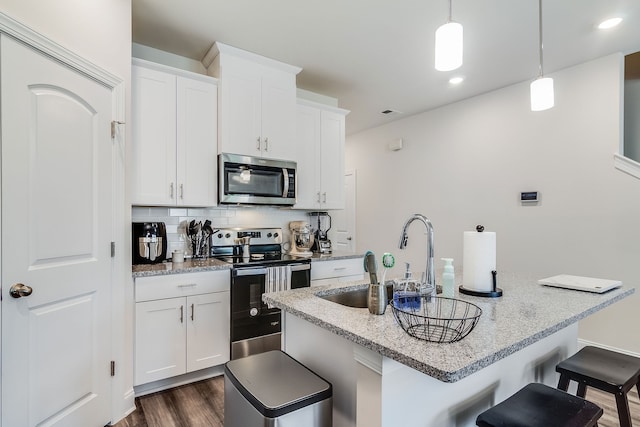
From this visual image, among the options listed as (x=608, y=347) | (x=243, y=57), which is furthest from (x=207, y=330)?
(x=608, y=347)

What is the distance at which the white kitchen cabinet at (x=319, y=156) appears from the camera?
11.5ft

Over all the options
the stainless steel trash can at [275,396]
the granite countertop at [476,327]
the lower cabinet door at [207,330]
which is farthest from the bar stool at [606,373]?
the lower cabinet door at [207,330]

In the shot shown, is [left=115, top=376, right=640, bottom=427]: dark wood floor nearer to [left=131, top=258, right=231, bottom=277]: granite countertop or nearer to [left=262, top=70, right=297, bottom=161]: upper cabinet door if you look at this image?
[left=131, top=258, right=231, bottom=277]: granite countertop

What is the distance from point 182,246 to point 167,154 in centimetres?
83

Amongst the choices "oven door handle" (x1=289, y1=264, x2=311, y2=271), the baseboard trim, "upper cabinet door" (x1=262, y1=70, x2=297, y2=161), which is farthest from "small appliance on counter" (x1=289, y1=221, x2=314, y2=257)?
the baseboard trim

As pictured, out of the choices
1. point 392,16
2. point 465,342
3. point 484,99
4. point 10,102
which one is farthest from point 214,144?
point 484,99

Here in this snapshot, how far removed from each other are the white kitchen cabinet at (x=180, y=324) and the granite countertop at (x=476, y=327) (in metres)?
1.17

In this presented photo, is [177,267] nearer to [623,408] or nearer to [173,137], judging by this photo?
[173,137]

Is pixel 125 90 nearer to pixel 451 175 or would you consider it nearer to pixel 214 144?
pixel 214 144

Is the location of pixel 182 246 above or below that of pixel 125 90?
below

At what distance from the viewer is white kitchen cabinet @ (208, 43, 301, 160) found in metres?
2.86

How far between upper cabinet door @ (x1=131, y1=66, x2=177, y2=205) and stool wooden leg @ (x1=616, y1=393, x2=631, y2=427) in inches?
114

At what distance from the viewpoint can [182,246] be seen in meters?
2.96

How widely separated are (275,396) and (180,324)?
152 cm
